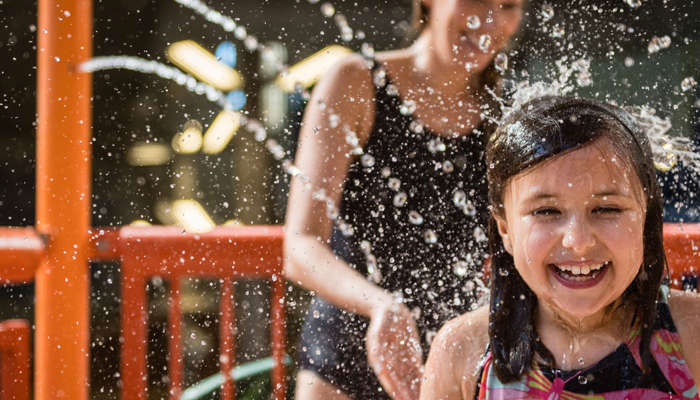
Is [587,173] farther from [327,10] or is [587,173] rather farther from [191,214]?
[191,214]

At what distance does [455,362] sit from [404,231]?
452mm

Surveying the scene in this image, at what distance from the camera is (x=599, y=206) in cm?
150

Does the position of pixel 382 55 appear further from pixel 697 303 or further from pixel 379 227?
pixel 697 303

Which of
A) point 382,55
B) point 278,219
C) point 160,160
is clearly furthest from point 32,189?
point 382,55

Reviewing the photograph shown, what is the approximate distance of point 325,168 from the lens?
7.11ft

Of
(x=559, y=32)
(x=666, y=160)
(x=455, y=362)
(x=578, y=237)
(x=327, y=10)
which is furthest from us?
(x=327, y=10)

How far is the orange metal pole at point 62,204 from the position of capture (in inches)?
94.5

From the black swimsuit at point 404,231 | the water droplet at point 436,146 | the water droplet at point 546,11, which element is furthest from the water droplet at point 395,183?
the water droplet at point 546,11

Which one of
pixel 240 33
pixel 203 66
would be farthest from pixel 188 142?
pixel 240 33

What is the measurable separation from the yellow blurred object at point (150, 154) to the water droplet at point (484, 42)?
532cm

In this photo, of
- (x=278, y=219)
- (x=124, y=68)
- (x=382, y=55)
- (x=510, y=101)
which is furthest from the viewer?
(x=124, y=68)

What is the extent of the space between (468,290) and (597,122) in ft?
2.46

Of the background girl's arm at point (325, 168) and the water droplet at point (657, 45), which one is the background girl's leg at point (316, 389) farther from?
the water droplet at point (657, 45)

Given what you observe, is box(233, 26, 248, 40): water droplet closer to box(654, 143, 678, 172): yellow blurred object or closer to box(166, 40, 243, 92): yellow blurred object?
box(166, 40, 243, 92): yellow blurred object
